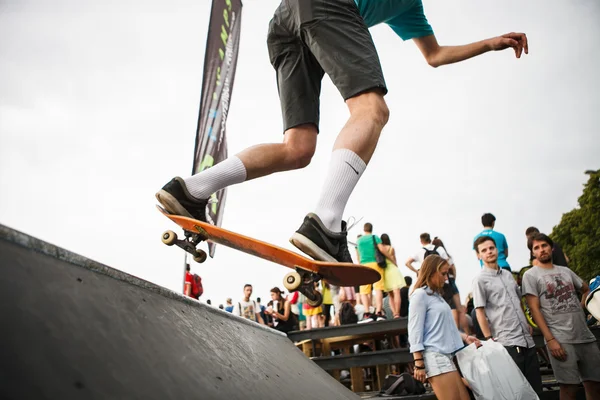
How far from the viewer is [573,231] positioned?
959 inches

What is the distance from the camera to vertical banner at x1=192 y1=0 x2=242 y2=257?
21.5 ft

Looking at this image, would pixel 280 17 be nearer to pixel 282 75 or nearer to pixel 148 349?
pixel 282 75

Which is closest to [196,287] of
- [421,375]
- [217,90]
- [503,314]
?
[217,90]

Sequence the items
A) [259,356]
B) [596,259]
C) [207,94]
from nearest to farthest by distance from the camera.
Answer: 1. [259,356]
2. [207,94]
3. [596,259]

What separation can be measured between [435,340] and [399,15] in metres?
2.58

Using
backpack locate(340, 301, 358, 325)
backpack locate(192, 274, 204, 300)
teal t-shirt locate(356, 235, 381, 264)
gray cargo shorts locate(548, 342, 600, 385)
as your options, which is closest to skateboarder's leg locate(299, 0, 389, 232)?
gray cargo shorts locate(548, 342, 600, 385)

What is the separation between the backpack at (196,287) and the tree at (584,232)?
19787 millimetres

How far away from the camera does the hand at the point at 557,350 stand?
12.8 feet

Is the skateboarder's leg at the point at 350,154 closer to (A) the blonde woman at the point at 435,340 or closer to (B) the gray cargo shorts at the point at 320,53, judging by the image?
(B) the gray cargo shorts at the point at 320,53

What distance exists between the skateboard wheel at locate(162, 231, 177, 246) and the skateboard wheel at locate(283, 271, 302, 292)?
0.65m

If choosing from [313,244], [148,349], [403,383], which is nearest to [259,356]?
[313,244]

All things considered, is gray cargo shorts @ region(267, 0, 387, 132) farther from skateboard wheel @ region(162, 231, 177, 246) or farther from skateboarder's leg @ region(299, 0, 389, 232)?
skateboard wheel @ region(162, 231, 177, 246)

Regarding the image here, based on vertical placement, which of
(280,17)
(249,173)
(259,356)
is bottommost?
(259,356)

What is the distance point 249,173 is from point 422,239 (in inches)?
A: 186
